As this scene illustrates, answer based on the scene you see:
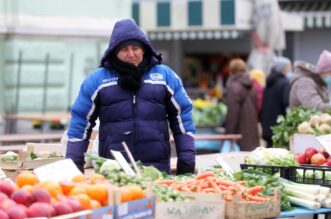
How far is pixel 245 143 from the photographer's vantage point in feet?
43.2

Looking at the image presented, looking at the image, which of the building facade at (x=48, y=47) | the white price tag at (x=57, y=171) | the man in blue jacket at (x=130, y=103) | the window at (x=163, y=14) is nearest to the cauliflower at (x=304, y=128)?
the man in blue jacket at (x=130, y=103)

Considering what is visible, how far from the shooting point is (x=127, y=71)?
21.7 ft

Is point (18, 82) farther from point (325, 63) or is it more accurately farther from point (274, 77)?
point (325, 63)

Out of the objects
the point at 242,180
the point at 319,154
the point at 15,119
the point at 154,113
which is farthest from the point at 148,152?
the point at 15,119

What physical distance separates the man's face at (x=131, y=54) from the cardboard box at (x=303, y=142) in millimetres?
2708

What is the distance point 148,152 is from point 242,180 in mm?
724

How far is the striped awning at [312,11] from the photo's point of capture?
2450 centimetres

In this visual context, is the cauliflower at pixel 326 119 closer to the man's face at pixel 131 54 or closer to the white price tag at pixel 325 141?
the white price tag at pixel 325 141

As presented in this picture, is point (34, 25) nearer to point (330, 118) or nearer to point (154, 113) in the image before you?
point (330, 118)

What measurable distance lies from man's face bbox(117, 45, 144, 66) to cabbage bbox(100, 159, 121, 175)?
1.05 m

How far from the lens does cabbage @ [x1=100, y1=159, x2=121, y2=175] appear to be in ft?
18.7

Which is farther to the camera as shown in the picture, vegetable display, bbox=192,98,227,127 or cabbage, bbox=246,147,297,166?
vegetable display, bbox=192,98,227,127

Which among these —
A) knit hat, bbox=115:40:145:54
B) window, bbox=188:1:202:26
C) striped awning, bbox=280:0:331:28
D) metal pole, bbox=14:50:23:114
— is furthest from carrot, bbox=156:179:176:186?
striped awning, bbox=280:0:331:28

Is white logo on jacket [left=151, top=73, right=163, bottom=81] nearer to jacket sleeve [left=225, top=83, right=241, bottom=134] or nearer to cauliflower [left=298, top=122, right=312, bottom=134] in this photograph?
cauliflower [left=298, top=122, right=312, bottom=134]
